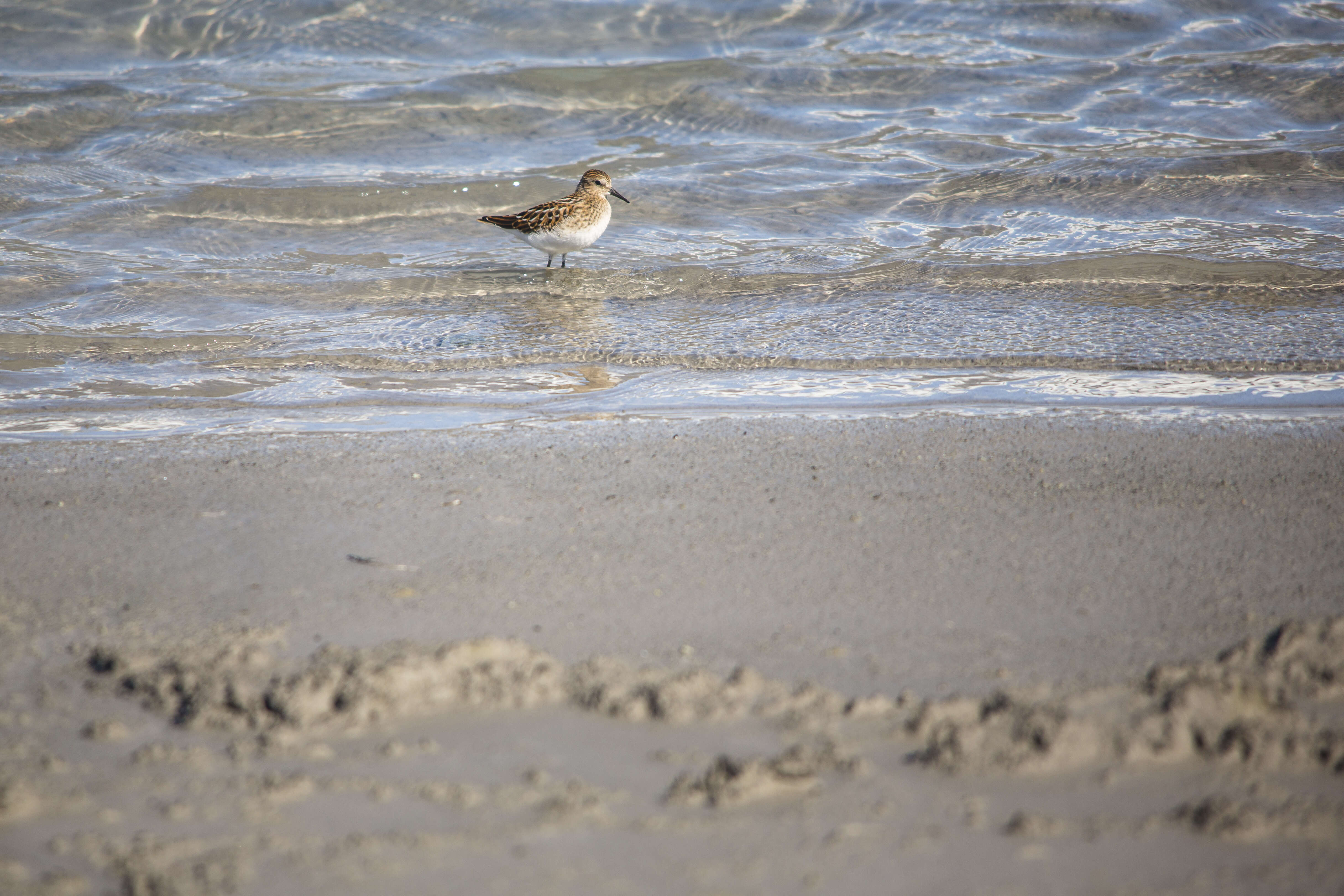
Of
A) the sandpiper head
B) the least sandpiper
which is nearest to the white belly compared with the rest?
the least sandpiper

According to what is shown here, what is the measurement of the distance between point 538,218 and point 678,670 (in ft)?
16.4

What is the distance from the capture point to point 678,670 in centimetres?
209

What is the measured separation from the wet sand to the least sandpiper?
3550 mm

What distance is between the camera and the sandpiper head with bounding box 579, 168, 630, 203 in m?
7.03

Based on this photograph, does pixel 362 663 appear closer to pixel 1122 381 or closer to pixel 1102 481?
pixel 1102 481

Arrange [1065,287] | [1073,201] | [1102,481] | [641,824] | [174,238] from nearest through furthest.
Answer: [641,824]
[1102,481]
[1065,287]
[174,238]
[1073,201]

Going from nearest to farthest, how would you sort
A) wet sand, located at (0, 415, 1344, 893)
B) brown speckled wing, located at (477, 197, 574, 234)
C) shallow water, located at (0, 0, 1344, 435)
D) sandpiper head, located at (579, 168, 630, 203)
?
wet sand, located at (0, 415, 1344, 893), shallow water, located at (0, 0, 1344, 435), brown speckled wing, located at (477, 197, 574, 234), sandpiper head, located at (579, 168, 630, 203)

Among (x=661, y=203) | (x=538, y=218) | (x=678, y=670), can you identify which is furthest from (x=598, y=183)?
(x=678, y=670)

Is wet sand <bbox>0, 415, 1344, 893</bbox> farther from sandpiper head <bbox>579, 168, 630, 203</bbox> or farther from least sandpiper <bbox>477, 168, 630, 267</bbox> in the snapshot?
sandpiper head <bbox>579, 168, 630, 203</bbox>

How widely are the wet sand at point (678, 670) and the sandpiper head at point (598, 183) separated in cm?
416

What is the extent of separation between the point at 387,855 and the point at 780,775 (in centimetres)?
66

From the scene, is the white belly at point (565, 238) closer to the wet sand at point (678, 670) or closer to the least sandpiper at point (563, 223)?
the least sandpiper at point (563, 223)

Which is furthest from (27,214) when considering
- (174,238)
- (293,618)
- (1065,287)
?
(1065,287)

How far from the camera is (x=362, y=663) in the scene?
80.6 inches
